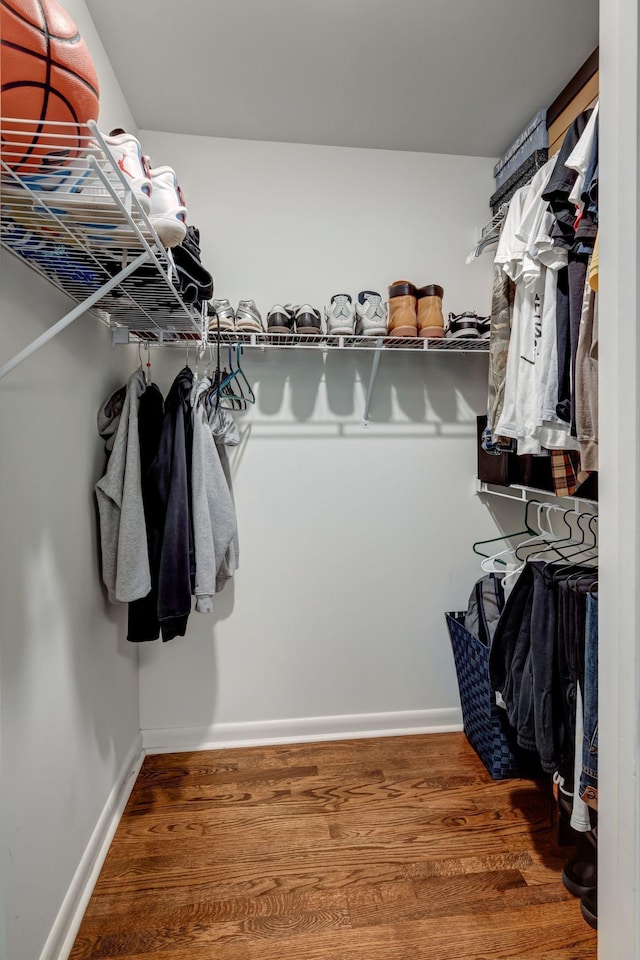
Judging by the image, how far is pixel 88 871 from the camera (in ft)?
4.50

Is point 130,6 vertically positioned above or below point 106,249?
above

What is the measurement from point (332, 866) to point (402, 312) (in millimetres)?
1866

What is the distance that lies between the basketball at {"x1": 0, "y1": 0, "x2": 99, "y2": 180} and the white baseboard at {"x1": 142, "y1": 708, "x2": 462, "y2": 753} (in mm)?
1999

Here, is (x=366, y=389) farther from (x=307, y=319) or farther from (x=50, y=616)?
(x=50, y=616)

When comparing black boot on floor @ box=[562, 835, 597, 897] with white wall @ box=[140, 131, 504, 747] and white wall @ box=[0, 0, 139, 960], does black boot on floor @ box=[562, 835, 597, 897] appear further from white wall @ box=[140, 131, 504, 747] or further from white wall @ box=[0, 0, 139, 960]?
white wall @ box=[0, 0, 139, 960]

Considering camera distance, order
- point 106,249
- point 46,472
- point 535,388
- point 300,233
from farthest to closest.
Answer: point 300,233 → point 535,388 → point 46,472 → point 106,249

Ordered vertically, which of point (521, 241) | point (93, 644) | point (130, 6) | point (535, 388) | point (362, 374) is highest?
point (130, 6)

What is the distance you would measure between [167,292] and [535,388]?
1.05 metres

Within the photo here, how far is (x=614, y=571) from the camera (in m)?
0.58

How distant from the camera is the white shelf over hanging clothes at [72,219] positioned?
0.79 meters

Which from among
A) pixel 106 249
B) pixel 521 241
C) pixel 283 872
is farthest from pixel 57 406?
pixel 283 872

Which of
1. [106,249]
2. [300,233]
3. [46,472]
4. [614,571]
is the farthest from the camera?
[300,233]

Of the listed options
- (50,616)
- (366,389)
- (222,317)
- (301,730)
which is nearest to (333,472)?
(366,389)

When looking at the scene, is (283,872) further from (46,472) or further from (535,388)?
(535,388)
